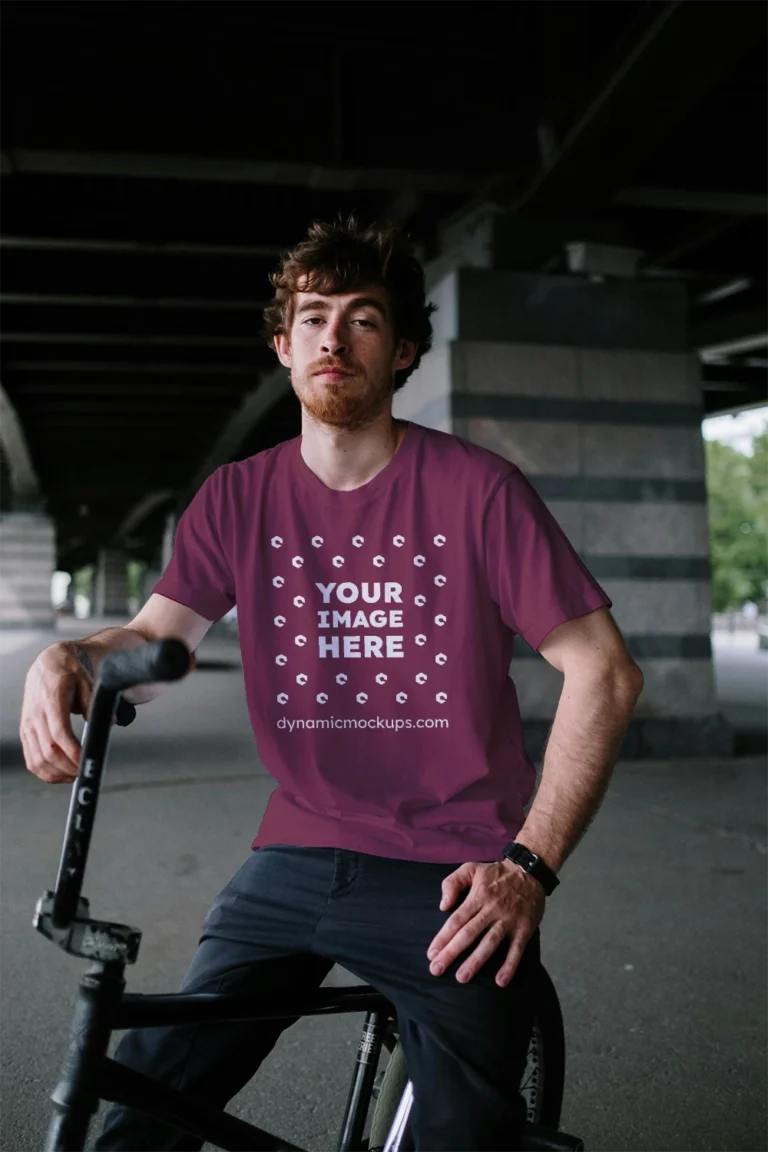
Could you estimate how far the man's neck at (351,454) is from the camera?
83.3 inches

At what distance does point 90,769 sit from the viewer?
1.34 metres

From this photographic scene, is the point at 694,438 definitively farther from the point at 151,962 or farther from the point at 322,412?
the point at 322,412

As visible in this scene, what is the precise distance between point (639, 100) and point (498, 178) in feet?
7.74

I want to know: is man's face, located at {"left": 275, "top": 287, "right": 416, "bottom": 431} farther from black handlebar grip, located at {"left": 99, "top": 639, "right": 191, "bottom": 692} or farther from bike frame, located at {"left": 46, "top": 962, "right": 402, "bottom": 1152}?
bike frame, located at {"left": 46, "top": 962, "right": 402, "bottom": 1152}

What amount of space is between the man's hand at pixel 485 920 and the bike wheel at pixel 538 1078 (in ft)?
0.46

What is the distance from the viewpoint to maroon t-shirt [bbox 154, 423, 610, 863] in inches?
76.7

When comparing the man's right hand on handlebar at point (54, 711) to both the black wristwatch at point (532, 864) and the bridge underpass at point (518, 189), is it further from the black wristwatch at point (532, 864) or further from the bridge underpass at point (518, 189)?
the bridge underpass at point (518, 189)

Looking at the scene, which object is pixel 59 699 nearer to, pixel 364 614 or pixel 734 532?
pixel 364 614

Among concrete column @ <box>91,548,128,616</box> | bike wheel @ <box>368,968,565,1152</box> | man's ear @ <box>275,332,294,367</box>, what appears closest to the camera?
bike wheel @ <box>368,968,565,1152</box>

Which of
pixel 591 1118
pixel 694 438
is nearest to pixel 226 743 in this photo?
pixel 694 438

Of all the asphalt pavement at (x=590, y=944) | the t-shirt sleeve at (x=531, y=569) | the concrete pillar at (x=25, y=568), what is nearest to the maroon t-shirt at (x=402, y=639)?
the t-shirt sleeve at (x=531, y=569)

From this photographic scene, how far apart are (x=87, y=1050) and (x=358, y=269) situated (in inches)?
55.3

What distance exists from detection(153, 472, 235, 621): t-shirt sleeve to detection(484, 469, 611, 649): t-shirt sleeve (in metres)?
0.52

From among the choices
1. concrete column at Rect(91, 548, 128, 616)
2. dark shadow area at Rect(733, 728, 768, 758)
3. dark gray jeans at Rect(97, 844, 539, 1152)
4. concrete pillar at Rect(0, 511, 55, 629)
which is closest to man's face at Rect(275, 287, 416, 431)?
dark gray jeans at Rect(97, 844, 539, 1152)
